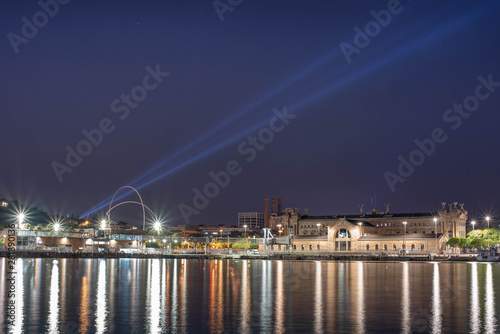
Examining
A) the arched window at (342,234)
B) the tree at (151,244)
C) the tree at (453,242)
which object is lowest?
the tree at (151,244)

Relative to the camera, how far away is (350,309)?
29.2 meters

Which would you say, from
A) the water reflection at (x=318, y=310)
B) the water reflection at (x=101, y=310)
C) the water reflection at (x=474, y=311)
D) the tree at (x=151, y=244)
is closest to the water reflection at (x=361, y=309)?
the water reflection at (x=318, y=310)

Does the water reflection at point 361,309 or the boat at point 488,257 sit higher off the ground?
the water reflection at point 361,309

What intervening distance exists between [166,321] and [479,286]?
28.5 meters

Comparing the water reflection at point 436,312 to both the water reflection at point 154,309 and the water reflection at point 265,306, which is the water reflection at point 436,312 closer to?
the water reflection at point 265,306

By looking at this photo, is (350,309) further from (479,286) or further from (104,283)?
A: (104,283)

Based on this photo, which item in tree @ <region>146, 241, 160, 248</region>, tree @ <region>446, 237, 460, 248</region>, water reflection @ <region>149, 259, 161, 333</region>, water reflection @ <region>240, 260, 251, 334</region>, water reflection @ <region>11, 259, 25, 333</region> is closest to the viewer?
water reflection @ <region>11, 259, 25, 333</region>

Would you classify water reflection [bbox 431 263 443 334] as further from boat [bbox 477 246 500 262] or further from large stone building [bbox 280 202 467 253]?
large stone building [bbox 280 202 467 253]

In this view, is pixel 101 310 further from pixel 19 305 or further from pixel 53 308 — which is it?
pixel 19 305

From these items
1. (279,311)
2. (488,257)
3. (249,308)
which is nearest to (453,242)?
(488,257)

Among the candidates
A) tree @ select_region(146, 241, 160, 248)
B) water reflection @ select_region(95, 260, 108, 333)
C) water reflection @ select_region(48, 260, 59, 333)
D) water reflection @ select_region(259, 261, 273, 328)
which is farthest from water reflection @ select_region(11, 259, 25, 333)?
tree @ select_region(146, 241, 160, 248)

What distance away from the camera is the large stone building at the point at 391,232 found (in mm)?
137625

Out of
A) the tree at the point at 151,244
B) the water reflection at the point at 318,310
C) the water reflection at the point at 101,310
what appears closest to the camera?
the water reflection at the point at 101,310

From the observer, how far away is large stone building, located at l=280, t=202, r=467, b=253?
13762 cm
